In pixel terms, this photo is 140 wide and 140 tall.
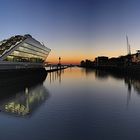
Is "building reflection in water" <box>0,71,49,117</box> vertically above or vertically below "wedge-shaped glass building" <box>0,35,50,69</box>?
below

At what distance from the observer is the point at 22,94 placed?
42.0m

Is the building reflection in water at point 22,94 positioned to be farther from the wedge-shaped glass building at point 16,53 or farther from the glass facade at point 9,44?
the glass facade at point 9,44

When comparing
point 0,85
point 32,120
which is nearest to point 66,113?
point 32,120

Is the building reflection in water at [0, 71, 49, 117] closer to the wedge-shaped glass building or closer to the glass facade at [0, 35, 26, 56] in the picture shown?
the wedge-shaped glass building

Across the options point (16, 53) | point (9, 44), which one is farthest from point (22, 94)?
point (9, 44)

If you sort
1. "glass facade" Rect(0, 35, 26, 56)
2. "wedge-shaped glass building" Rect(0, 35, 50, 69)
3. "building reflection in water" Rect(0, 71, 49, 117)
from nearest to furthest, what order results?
"building reflection in water" Rect(0, 71, 49, 117), "wedge-shaped glass building" Rect(0, 35, 50, 69), "glass facade" Rect(0, 35, 26, 56)

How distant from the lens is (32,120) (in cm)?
2166

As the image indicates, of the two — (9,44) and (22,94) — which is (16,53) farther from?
(22,94)

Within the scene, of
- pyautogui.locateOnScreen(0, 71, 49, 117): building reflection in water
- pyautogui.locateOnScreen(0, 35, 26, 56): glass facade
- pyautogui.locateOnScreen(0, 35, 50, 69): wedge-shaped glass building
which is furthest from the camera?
pyautogui.locateOnScreen(0, 35, 26, 56): glass facade

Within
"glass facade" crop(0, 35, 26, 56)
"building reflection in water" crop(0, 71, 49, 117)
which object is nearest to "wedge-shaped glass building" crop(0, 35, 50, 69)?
"glass facade" crop(0, 35, 26, 56)

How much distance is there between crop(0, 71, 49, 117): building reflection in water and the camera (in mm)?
27903

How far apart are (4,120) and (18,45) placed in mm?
67022

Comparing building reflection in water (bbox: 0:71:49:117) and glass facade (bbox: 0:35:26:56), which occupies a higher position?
glass facade (bbox: 0:35:26:56)

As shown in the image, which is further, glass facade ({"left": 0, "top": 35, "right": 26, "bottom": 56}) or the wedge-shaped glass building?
glass facade ({"left": 0, "top": 35, "right": 26, "bottom": 56})
